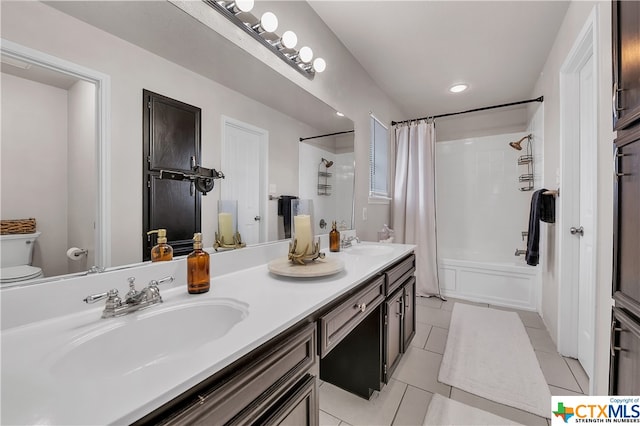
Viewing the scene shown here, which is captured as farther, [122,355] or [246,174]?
[246,174]

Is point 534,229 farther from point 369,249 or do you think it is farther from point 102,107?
point 102,107

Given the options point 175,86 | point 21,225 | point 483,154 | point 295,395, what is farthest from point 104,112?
point 483,154

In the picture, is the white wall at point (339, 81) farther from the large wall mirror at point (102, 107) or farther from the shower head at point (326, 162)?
the shower head at point (326, 162)

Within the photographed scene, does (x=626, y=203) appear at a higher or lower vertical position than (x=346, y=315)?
higher

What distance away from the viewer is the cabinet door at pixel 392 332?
4.97 ft

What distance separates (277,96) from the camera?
1.45 metres

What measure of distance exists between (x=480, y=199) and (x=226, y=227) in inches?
139

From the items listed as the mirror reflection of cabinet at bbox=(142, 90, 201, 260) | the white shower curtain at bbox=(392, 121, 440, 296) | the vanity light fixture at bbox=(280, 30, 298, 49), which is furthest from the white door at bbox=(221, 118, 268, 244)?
the white shower curtain at bbox=(392, 121, 440, 296)

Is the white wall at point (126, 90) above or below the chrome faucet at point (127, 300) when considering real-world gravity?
above

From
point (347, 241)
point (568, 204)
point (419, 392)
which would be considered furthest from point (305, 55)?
point (419, 392)

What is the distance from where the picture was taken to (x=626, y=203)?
3.28 feet

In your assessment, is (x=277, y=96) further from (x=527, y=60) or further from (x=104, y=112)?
(x=527, y=60)

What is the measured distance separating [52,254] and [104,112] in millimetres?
437

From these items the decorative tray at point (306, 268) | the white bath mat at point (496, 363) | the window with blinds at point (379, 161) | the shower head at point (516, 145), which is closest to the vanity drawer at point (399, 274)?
the decorative tray at point (306, 268)
